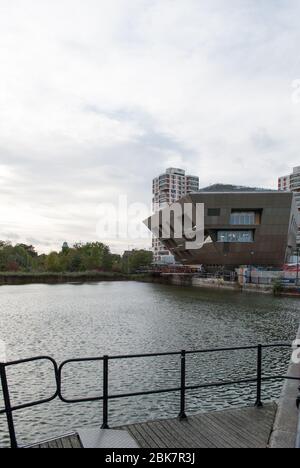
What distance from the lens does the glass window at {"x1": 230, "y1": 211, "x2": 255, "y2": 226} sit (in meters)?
76.6

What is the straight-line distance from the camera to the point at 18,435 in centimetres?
887

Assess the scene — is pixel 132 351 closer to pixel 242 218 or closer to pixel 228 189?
pixel 242 218

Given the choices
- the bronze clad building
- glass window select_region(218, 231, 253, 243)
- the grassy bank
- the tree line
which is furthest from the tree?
glass window select_region(218, 231, 253, 243)

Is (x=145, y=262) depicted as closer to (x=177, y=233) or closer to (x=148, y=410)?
(x=177, y=233)

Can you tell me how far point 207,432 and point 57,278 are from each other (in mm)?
89080

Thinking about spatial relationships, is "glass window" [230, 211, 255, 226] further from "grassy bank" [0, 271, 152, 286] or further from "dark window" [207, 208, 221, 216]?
"grassy bank" [0, 271, 152, 286]

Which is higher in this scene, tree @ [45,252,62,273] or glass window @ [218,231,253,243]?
Result: glass window @ [218,231,253,243]

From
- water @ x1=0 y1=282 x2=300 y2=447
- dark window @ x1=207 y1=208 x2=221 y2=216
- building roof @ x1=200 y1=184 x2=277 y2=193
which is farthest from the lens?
building roof @ x1=200 y1=184 x2=277 y2=193

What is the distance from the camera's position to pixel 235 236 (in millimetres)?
77938

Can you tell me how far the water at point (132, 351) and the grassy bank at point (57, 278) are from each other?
52906 mm

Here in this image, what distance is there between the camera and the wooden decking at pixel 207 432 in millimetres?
5915

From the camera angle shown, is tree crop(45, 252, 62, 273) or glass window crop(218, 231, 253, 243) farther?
tree crop(45, 252, 62, 273)
